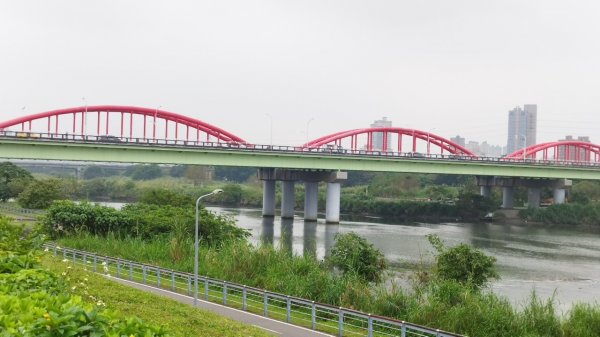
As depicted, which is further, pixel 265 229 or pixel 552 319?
pixel 265 229

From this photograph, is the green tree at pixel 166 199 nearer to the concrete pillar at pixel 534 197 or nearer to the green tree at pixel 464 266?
the green tree at pixel 464 266

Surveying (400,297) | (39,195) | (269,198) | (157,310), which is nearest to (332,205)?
(269,198)

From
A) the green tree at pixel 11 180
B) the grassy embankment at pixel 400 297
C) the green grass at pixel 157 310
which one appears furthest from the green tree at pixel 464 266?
the green tree at pixel 11 180

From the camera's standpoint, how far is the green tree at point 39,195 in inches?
2753

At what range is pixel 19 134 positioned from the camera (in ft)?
191

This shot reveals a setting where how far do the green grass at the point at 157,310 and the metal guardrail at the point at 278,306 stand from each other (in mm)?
1856

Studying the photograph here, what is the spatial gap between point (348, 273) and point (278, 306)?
17.9 ft

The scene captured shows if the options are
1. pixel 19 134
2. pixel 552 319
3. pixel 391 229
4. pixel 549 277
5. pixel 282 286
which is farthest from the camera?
pixel 391 229

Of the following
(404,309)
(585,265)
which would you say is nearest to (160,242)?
(404,309)

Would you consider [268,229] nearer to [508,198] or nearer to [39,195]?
[39,195]

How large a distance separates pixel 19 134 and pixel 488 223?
6453 centimetres

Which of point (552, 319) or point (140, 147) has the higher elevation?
point (140, 147)

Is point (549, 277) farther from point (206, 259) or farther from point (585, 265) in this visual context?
point (206, 259)

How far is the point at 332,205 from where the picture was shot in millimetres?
87188
